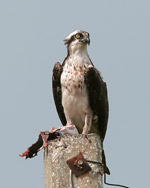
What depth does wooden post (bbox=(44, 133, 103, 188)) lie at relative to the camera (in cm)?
577

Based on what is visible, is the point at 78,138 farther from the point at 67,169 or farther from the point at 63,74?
the point at 63,74

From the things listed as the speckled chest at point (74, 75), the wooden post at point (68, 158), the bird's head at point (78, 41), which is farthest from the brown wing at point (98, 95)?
the wooden post at point (68, 158)

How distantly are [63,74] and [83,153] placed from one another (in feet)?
12.7

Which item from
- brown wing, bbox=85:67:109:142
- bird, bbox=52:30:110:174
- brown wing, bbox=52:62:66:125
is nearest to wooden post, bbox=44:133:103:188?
bird, bbox=52:30:110:174

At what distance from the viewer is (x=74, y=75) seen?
30.9 feet

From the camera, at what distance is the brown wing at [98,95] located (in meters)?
9.45

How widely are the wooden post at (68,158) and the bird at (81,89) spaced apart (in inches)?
131

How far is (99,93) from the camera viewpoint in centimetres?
959

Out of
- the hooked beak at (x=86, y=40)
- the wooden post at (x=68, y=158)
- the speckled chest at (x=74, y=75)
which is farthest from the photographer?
the hooked beak at (x=86, y=40)

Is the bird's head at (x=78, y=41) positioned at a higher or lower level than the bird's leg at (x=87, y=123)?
higher

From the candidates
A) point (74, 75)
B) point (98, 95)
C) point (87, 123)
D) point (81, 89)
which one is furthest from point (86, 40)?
point (87, 123)

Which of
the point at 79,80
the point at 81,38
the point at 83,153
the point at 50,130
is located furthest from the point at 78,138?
the point at 81,38

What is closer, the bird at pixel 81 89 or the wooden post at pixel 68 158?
the wooden post at pixel 68 158

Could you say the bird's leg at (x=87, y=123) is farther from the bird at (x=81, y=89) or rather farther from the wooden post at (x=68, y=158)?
the wooden post at (x=68, y=158)
